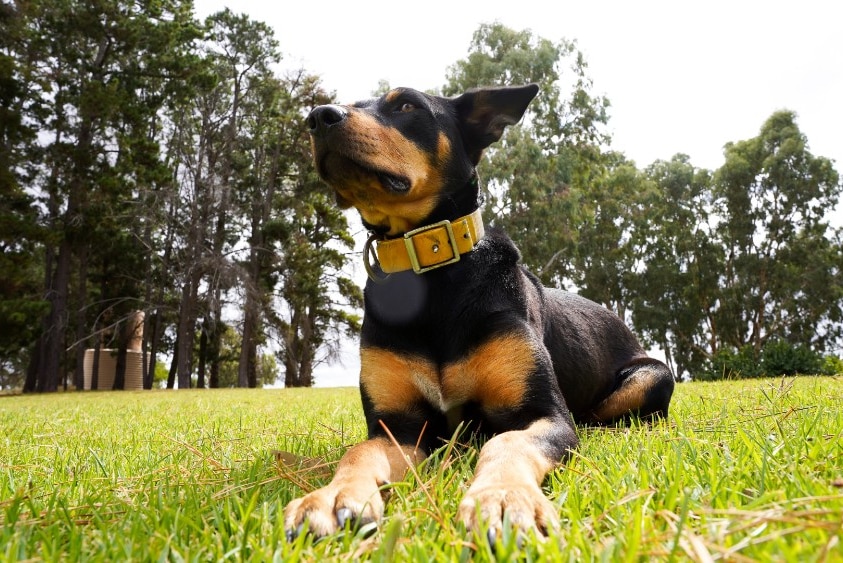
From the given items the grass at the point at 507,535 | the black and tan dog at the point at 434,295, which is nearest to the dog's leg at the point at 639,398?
the black and tan dog at the point at 434,295

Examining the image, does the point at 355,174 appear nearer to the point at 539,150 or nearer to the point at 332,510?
the point at 332,510

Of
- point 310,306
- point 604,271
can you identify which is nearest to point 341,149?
point 310,306

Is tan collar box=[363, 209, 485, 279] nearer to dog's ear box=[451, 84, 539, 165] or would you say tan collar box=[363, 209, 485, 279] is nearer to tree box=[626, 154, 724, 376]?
dog's ear box=[451, 84, 539, 165]

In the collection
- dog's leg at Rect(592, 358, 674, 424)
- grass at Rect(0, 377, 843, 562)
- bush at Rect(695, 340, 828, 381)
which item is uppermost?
bush at Rect(695, 340, 828, 381)

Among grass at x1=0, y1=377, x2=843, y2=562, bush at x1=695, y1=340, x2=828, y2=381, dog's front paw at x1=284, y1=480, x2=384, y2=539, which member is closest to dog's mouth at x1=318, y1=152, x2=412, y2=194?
grass at x1=0, y1=377, x2=843, y2=562

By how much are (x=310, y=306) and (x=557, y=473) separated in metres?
28.7

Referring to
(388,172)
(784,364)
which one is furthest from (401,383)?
(784,364)

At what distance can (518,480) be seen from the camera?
5.54ft

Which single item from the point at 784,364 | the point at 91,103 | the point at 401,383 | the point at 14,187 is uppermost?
the point at 91,103

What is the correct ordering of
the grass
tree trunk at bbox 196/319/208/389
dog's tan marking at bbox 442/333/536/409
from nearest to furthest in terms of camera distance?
the grass < dog's tan marking at bbox 442/333/536/409 < tree trunk at bbox 196/319/208/389

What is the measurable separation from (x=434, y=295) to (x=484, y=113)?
1310 millimetres

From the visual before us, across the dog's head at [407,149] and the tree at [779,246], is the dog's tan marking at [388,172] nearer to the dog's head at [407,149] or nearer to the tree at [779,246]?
the dog's head at [407,149]

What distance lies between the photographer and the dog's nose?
2902mm

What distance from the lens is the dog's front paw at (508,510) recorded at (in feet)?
4.63
